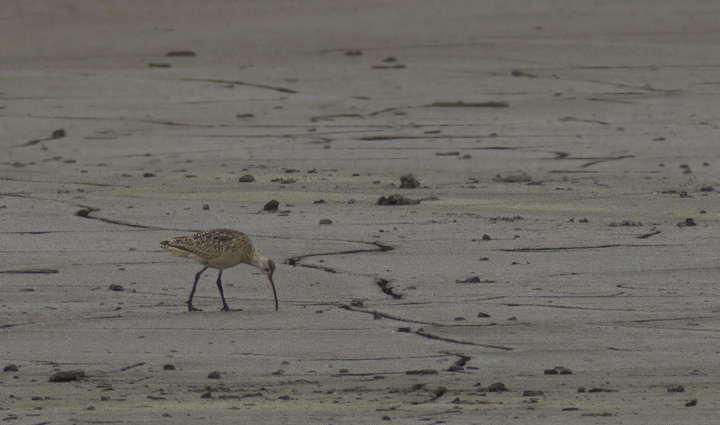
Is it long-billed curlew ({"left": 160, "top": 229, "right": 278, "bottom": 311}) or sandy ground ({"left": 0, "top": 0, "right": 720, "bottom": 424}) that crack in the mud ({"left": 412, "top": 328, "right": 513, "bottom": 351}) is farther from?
long-billed curlew ({"left": 160, "top": 229, "right": 278, "bottom": 311})

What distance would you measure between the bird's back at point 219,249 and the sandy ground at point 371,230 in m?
0.29

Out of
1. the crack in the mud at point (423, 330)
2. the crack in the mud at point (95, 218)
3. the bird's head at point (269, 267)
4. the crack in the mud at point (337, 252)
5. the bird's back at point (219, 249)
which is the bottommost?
the crack in the mud at point (95, 218)

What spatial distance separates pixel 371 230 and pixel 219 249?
2.72 m

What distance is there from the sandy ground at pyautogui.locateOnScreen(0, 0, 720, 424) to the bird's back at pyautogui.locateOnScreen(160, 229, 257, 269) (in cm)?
29

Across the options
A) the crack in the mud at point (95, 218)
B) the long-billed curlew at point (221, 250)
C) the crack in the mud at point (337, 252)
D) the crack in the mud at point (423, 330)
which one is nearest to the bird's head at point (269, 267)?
the long-billed curlew at point (221, 250)

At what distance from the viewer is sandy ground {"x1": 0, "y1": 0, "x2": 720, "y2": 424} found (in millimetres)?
6566

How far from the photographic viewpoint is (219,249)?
27.8ft

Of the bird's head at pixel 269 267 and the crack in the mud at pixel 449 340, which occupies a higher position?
the bird's head at pixel 269 267

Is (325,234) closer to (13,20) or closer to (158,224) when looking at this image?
(158,224)

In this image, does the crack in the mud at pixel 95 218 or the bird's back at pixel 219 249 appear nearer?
the bird's back at pixel 219 249

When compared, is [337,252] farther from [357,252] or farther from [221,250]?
[221,250]

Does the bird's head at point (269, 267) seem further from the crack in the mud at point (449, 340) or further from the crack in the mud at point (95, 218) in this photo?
the crack in the mud at point (95, 218)

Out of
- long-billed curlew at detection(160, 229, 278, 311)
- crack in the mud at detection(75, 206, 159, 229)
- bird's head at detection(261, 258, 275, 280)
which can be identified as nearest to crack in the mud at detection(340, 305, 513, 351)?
bird's head at detection(261, 258, 275, 280)

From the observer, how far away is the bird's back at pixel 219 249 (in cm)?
848
